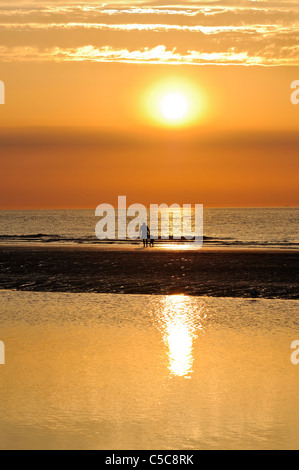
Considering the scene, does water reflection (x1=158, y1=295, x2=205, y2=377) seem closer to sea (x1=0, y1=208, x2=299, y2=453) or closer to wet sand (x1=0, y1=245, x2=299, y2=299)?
sea (x1=0, y1=208, x2=299, y2=453)

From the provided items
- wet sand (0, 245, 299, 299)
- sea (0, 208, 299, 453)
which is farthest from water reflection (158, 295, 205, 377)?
wet sand (0, 245, 299, 299)

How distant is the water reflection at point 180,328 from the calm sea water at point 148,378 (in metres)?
0.04

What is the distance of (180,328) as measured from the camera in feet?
60.6

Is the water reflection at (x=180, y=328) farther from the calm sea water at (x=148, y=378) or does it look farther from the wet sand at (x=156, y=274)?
the wet sand at (x=156, y=274)

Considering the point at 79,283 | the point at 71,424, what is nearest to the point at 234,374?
the point at 71,424

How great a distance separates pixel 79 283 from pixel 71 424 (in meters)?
19.5

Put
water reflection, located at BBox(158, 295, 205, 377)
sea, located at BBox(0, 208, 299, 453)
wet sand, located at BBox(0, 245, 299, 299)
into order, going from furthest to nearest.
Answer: wet sand, located at BBox(0, 245, 299, 299)
water reflection, located at BBox(158, 295, 205, 377)
sea, located at BBox(0, 208, 299, 453)

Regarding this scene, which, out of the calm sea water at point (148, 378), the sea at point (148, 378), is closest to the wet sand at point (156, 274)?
the sea at point (148, 378)

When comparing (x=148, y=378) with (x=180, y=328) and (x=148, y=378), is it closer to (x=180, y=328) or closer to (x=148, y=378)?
(x=148, y=378)

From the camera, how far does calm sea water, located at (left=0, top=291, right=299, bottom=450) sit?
968 centimetres

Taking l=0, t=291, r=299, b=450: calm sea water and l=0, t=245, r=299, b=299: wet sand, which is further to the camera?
l=0, t=245, r=299, b=299: wet sand

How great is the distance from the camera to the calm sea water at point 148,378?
968 centimetres

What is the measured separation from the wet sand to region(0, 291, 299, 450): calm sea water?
218 inches
